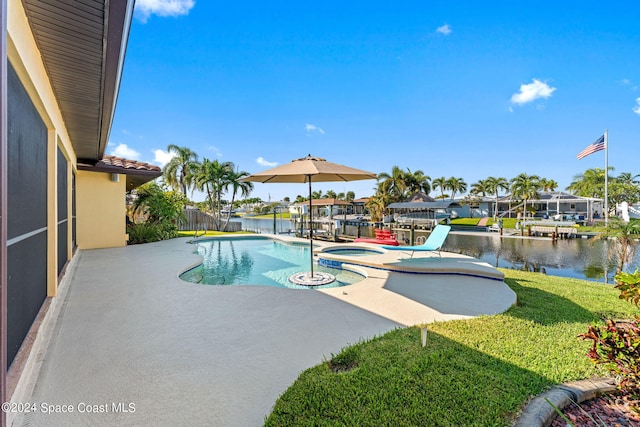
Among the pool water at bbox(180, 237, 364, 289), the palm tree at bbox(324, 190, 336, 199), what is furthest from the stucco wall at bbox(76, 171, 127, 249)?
the palm tree at bbox(324, 190, 336, 199)

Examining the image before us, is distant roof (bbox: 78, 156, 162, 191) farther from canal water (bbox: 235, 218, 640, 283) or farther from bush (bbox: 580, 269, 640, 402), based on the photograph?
canal water (bbox: 235, 218, 640, 283)

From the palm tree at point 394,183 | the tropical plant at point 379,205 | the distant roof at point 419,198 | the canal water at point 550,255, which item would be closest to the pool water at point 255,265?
the canal water at point 550,255

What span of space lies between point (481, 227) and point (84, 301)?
38.4m

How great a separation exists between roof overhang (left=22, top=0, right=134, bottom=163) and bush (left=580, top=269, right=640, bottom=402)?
14.4ft

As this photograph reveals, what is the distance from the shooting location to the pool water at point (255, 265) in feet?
22.1

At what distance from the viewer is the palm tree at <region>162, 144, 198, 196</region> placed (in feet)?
88.1

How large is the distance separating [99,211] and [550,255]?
25.9 metres

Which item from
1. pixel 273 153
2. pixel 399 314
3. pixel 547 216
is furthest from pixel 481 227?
pixel 399 314

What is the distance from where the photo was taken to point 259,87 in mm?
15945

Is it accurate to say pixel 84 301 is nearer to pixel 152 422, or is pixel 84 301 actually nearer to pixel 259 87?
pixel 152 422

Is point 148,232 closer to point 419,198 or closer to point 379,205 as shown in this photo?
point 379,205

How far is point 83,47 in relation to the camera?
9.45 feet

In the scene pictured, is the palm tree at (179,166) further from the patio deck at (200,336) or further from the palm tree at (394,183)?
the palm tree at (394,183)

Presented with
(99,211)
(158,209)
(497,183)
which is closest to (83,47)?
(99,211)
